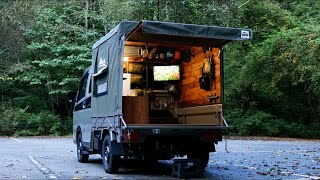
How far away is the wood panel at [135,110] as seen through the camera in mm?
10234

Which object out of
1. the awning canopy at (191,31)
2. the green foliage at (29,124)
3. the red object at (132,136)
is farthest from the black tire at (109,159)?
the green foliage at (29,124)

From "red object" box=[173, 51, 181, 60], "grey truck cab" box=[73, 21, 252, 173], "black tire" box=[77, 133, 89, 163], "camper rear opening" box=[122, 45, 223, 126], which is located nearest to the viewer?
"grey truck cab" box=[73, 21, 252, 173]

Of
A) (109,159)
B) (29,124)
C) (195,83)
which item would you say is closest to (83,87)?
(195,83)

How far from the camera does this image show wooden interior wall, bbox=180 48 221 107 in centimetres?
1053

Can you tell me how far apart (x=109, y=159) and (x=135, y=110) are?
1320 millimetres

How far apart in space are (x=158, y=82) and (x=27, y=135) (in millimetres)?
16719

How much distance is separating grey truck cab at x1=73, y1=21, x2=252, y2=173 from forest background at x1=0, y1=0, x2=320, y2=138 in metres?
13.0

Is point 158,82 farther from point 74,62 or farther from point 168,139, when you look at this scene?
point 74,62

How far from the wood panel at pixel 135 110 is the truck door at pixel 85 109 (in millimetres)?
1446

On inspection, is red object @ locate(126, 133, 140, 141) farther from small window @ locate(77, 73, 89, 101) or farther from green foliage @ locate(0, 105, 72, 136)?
green foliage @ locate(0, 105, 72, 136)

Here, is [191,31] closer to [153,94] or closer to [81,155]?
[153,94]

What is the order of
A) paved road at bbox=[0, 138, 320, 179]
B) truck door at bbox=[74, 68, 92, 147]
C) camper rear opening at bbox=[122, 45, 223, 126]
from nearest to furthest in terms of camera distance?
paved road at bbox=[0, 138, 320, 179] < camper rear opening at bbox=[122, 45, 223, 126] < truck door at bbox=[74, 68, 92, 147]

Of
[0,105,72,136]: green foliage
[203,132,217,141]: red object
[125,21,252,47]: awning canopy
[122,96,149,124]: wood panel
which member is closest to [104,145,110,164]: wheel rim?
[122,96,149,124]: wood panel

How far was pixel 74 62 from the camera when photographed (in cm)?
2795
